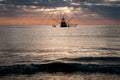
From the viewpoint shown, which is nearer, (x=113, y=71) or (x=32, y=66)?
(x=113, y=71)

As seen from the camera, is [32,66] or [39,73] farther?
[32,66]

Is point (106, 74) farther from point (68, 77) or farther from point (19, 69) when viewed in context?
point (19, 69)

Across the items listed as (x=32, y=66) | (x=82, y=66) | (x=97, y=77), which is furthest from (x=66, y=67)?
(x=97, y=77)

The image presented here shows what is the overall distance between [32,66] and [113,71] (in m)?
11.7

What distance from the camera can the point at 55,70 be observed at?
1412 inches

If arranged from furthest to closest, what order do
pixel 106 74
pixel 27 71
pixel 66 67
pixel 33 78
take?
pixel 66 67 < pixel 27 71 < pixel 106 74 < pixel 33 78

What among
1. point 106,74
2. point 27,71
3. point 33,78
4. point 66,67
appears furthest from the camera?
point 66,67

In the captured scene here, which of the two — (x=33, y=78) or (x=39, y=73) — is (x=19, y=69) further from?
(x=33, y=78)

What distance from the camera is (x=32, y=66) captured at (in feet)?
123

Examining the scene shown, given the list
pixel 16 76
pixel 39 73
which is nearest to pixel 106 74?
pixel 39 73

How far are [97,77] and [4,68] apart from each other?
1343 cm

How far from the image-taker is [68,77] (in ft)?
102

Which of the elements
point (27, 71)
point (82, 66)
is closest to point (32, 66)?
point (27, 71)

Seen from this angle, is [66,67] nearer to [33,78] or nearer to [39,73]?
[39,73]
